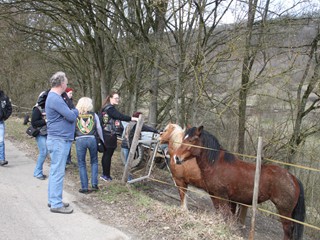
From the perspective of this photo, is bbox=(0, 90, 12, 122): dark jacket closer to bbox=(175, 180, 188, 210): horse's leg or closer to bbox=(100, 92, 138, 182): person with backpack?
bbox=(100, 92, 138, 182): person with backpack

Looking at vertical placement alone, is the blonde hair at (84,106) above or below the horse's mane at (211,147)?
above

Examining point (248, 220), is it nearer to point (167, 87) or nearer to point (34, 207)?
point (34, 207)

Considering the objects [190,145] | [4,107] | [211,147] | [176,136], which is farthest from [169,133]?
[4,107]

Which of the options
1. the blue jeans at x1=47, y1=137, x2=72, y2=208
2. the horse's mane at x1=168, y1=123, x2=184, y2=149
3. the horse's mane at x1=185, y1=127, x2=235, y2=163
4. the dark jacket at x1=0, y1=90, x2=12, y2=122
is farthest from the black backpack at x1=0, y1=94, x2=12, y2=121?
the horse's mane at x1=185, y1=127, x2=235, y2=163

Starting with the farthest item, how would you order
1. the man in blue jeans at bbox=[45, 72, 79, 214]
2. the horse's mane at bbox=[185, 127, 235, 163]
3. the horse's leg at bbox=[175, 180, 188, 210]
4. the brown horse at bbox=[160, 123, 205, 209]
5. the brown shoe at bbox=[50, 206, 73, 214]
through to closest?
1. the brown horse at bbox=[160, 123, 205, 209]
2. the horse's leg at bbox=[175, 180, 188, 210]
3. the horse's mane at bbox=[185, 127, 235, 163]
4. the brown shoe at bbox=[50, 206, 73, 214]
5. the man in blue jeans at bbox=[45, 72, 79, 214]

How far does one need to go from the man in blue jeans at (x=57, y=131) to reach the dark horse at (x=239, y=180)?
6.99 feet

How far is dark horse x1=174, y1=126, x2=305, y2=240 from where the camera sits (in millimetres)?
5566

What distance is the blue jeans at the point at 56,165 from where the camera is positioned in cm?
461

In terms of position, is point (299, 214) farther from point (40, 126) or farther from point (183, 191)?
point (40, 126)

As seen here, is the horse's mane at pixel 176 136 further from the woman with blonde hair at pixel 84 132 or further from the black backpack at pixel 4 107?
the black backpack at pixel 4 107

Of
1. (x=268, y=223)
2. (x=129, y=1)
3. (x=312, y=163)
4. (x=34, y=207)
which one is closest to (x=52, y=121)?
(x=34, y=207)

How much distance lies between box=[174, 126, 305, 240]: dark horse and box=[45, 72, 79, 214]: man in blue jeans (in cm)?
213

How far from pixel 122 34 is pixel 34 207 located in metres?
8.76

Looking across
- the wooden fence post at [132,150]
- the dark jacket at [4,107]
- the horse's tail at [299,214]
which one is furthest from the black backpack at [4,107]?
the horse's tail at [299,214]
